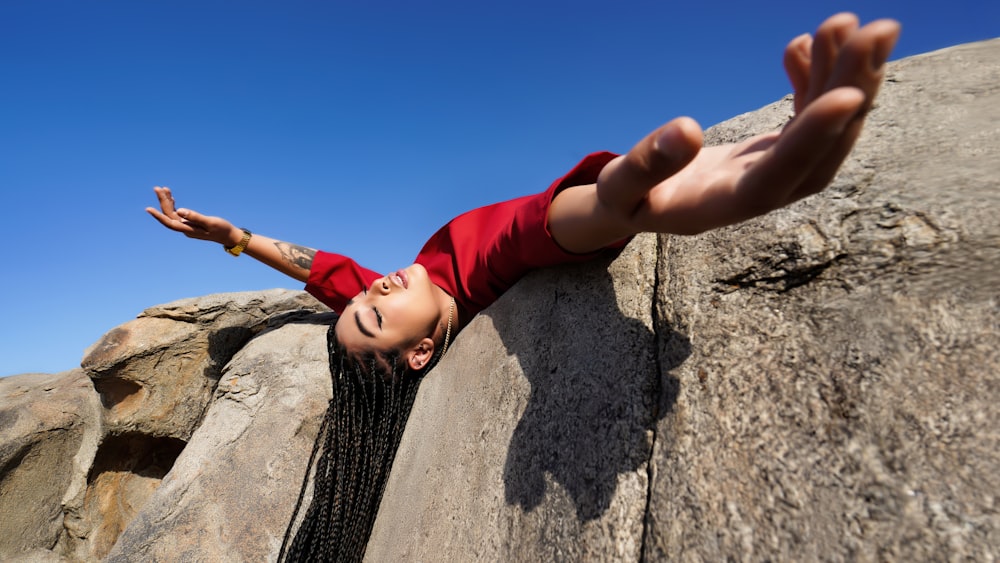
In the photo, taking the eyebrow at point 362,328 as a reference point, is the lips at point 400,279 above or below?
above

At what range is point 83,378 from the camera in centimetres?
390

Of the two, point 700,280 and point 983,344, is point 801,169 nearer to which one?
point 983,344

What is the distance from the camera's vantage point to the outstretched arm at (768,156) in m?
0.84

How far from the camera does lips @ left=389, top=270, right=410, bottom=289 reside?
2.30 metres

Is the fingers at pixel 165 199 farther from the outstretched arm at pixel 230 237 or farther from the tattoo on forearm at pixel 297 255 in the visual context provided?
the tattoo on forearm at pixel 297 255

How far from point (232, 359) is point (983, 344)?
320 centimetres

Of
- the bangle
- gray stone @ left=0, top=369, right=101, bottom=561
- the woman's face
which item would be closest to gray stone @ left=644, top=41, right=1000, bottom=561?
the woman's face

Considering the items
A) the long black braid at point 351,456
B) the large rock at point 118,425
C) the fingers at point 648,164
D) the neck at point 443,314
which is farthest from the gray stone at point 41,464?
the fingers at point 648,164

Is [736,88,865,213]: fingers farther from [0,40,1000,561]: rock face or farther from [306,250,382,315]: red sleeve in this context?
[306,250,382,315]: red sleeve

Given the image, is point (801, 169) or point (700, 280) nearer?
point (801, 169)

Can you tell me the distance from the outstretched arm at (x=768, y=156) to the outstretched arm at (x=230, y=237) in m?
2.10

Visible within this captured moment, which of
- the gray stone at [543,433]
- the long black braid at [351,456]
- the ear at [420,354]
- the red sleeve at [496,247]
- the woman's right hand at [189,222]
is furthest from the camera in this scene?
the woman's right hand at [189,222]

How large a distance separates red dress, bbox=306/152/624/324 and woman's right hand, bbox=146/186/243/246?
18.9 inches

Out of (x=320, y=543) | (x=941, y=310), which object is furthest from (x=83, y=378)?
(x=941, y=310)
